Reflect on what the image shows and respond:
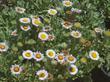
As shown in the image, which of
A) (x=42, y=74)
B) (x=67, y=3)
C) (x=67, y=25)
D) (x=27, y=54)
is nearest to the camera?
(x=42, y=74)

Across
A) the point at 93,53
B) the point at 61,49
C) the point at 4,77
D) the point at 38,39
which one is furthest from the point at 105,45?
the point at 4,77

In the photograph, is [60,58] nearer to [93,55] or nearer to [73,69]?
[73,69]

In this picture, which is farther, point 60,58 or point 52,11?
point 52,11

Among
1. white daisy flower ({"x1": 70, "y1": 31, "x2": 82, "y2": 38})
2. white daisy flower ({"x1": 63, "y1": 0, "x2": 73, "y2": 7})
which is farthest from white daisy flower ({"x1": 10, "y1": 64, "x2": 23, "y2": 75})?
white daisy flower ({"x1": 63, "y1": 0, "x2": 73, "y2": 7})

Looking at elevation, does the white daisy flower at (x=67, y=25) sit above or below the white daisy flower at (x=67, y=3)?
below

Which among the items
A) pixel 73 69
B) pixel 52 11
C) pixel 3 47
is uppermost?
pixel 52 11

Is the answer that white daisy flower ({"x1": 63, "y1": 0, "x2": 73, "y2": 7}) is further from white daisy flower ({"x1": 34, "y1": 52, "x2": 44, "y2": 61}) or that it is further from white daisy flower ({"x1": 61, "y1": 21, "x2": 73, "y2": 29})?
white daisy flower ({"x1": 34, "y1": 52, "x2": 44, "y2": 61})

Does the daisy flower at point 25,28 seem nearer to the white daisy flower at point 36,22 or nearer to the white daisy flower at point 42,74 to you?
the white daisy flower at point 36,22

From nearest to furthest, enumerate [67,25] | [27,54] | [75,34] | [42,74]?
[42,74] → [27,54] → [75,34] → [67,25]

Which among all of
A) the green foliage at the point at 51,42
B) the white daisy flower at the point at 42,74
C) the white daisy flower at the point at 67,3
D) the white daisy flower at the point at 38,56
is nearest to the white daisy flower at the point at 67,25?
the green foliage at the point at 51,42

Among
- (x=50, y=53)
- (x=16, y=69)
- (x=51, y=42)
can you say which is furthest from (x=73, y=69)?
(x=16, y=69)

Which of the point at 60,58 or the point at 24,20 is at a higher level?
the point at 24,20
